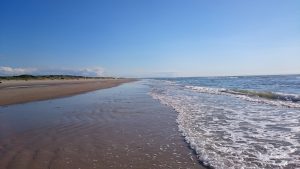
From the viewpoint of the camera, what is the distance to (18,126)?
30.1 feet

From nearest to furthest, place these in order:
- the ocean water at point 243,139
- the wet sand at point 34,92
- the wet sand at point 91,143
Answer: the wet sand at point 91,143 → the ocean water at point 243,139 → the wet sand at point 34,92

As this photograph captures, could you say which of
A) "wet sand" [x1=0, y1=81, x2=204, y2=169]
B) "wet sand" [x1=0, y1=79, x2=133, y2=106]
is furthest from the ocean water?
"wet sand" [x1=0, y1=79, x2=133, y2=106]

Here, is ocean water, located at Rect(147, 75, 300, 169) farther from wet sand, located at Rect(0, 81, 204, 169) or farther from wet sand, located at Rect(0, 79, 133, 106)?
wet sand, located at Rect(0, 79, 133, 106)

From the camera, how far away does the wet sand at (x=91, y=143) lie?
218 inches

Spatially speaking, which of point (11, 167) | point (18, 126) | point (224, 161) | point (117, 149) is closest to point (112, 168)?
point (117, 149)

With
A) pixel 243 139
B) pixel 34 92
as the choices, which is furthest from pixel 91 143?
pixel 34 92

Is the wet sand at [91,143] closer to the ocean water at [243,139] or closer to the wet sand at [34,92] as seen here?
the ocean water at [243,139]

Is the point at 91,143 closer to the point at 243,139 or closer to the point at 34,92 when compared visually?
the point at 243,139

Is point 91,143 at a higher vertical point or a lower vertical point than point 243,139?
higher

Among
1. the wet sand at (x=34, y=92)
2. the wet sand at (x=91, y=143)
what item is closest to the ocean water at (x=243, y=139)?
the wet sand at (x=91, y=143)

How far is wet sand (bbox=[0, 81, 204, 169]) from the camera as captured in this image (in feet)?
18.1

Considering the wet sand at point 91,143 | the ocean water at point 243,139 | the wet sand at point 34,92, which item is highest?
the wet sand at point 34,92

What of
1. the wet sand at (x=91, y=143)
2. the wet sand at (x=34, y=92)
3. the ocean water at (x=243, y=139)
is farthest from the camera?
the wet sand at (x=34, y=92)

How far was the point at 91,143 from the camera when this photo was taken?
23.1ft
